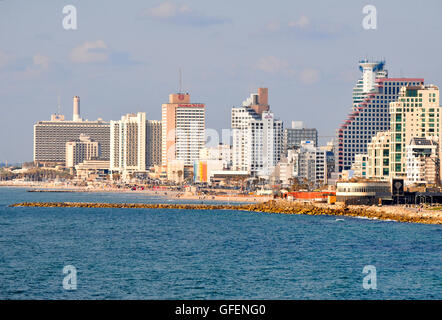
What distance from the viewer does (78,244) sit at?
298ft

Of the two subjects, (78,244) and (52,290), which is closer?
(52,290)

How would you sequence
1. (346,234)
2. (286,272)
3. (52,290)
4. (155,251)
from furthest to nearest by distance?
(346,234), (155,251), (286,272), (52,290)

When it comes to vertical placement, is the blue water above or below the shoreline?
below

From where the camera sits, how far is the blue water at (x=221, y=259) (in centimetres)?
5844

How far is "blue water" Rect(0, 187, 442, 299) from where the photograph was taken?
58438 millimetres

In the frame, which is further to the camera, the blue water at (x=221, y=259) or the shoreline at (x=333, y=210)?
the shoreline at (x=333, y=210)

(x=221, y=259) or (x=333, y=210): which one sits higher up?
(x=333, y=210)

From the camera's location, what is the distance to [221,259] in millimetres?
76312

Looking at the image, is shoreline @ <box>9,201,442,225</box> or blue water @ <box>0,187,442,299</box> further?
shoreline @ <box>9,201,442,225</box>

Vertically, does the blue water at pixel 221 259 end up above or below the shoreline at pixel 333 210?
below
